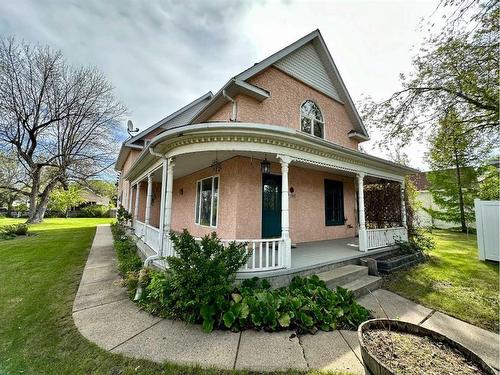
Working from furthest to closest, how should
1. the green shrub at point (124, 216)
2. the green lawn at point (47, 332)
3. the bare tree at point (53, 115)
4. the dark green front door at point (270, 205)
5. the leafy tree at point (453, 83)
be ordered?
the bare tree at point (53, 115), the green shrub at point (124, 216), the dark green front door at point (270, 205), the leafy tree at point (453, 83), the green lawn at point (47, 332)

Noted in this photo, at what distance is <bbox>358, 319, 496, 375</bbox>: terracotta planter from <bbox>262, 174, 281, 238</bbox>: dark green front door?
13.9 ft

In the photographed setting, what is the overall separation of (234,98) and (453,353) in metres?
6.93

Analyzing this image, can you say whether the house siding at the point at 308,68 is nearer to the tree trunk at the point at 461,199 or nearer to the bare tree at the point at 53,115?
the tree trunk at the point at 461,199

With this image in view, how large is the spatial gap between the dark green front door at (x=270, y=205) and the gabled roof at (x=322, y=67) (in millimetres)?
3131

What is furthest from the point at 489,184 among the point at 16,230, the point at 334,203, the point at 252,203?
the point at 16,230

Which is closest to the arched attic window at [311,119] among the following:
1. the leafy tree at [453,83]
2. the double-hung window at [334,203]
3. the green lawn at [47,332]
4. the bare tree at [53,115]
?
the double-hung window at [334,203]

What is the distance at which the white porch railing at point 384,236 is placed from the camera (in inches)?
279

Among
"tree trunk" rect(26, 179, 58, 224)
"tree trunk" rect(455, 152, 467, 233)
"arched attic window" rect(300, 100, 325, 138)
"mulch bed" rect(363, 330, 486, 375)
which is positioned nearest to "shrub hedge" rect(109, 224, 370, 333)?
"mulch bed" rect(363, 330, 486, 375)

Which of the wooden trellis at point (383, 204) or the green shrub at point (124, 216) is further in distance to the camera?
the green shrub at point (124, 216)

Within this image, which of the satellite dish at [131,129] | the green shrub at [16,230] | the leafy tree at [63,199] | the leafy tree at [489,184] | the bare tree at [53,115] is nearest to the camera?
the green shrub at [16,230]

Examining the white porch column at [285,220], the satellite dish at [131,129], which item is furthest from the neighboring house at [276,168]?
the satellite dish at [131,129]

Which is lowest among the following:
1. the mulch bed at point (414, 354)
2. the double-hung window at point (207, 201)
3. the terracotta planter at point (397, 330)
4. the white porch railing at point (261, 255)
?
the mulch bed at point (414, 354)

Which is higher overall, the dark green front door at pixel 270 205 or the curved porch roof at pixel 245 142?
the curved porch roof at pixel 245 142

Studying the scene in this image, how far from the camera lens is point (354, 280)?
5.41 metres
